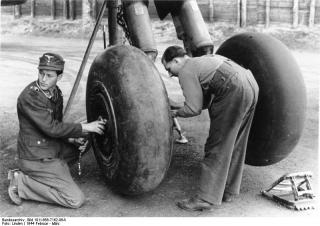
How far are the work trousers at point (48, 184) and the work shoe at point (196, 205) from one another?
0.74 meters

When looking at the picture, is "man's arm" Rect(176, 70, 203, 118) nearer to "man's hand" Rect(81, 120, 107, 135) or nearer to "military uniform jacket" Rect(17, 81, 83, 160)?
"man's hand" Rect(81, 120, 107, 135)

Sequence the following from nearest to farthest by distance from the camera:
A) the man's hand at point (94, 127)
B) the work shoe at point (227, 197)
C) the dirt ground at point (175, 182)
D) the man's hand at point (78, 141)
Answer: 1. the dirt ground at point (175, 182)
2. the man's hand at point (94, 127)
3. the work shoe at point (227, 197)
4. the man's hand at point (78, 141)

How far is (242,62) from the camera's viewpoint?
12.9ft

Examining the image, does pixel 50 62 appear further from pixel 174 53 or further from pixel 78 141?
pixel 174 53

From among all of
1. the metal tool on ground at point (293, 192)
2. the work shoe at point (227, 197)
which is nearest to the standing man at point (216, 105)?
the work shoe at point (227, 197)

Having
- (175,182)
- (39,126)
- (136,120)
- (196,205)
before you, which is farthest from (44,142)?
(196,205)

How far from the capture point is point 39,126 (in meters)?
3.46

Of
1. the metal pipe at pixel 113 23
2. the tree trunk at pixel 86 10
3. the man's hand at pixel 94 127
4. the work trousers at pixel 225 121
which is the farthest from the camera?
the tree trunk at pixel 86 10

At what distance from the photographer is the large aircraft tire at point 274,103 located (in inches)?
139

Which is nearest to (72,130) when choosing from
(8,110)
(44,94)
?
(44,94)

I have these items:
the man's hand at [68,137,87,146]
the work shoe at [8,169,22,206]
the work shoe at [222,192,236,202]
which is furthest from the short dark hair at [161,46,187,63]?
the work shoe at [8,169,22,206]

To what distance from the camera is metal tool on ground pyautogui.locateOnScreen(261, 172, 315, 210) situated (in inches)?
137

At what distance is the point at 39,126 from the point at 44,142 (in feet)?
0.57

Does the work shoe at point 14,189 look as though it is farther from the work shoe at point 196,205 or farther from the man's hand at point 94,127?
the work shoe at point 196,205
